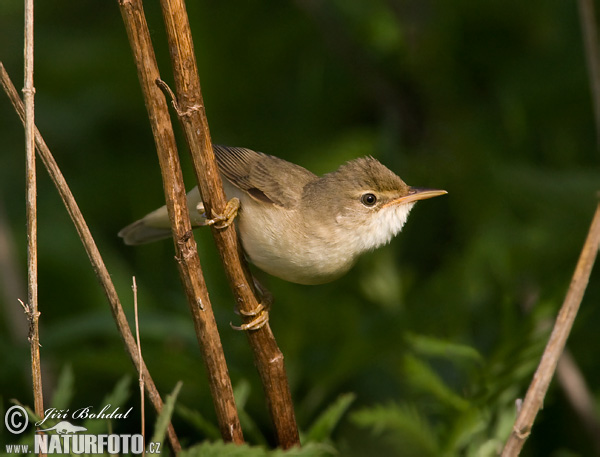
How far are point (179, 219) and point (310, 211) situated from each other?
86 cm

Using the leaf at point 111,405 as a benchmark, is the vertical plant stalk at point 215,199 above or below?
above

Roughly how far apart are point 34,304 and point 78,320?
1470mm

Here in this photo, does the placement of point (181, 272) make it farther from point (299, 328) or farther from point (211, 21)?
point (211, 21)

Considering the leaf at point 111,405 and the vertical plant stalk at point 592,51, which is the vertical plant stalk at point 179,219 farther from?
the vertical plant stalk at point 592,51

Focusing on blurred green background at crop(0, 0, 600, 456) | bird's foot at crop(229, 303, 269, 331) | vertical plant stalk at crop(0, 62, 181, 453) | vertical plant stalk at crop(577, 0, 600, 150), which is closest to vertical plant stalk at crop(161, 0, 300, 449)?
bird's foot at crop(229, 303, 269, 331)

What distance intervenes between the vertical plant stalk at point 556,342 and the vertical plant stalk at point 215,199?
0.61 m

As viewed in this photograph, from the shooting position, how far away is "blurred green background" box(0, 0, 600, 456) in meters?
3.28

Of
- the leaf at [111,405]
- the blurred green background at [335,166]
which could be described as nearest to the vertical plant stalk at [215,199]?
the leaf at [111,405]

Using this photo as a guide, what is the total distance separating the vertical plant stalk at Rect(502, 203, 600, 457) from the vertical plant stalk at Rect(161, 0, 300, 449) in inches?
23.9

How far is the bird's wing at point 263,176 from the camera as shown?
276cm

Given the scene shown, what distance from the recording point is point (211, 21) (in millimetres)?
4238

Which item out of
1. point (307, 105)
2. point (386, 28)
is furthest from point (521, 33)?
point (307, 105)

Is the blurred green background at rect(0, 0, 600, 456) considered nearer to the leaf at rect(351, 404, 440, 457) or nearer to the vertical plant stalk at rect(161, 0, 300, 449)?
the leaf at rect(351, 404, 440, 457)

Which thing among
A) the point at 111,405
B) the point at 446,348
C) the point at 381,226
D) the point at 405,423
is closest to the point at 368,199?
the point at 381,226
